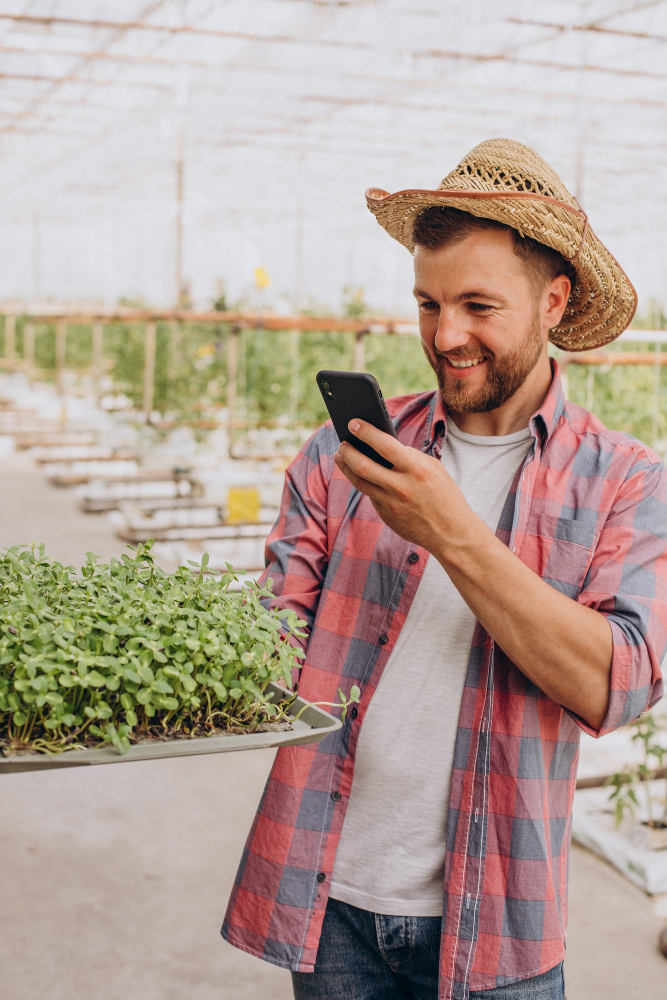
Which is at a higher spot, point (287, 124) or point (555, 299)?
point (287, 124)

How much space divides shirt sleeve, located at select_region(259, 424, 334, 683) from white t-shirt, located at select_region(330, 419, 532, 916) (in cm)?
13

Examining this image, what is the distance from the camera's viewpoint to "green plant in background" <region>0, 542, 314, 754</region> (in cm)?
85

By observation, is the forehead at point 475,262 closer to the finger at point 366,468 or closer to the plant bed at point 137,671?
the finger at point 366,468

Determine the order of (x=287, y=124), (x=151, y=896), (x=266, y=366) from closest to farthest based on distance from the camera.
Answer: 1. (x=151, y=896)
2. (x=266, y=366)
3. (x=287, y=124)

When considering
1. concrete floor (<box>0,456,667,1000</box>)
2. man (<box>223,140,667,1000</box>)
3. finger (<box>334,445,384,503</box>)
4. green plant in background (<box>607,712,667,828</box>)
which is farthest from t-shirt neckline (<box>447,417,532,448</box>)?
green plant in background (<box>607,712,667,828</box>)

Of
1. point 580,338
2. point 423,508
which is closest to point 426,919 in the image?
point 423,508

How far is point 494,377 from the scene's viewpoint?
1129 mm

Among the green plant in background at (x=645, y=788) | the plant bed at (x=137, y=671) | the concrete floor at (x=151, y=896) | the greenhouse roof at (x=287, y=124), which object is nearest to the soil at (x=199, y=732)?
the plant bed at (x=137, y=671)

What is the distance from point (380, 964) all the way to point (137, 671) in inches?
20.1

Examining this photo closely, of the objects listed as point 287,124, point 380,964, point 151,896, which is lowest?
point 151,896

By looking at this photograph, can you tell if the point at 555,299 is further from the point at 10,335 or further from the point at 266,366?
the point at 10,335

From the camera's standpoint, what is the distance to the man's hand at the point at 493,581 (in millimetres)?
978

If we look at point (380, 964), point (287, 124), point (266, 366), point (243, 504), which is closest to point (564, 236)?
point (380, 964)

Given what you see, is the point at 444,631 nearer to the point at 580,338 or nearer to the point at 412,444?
the point at 412,444
